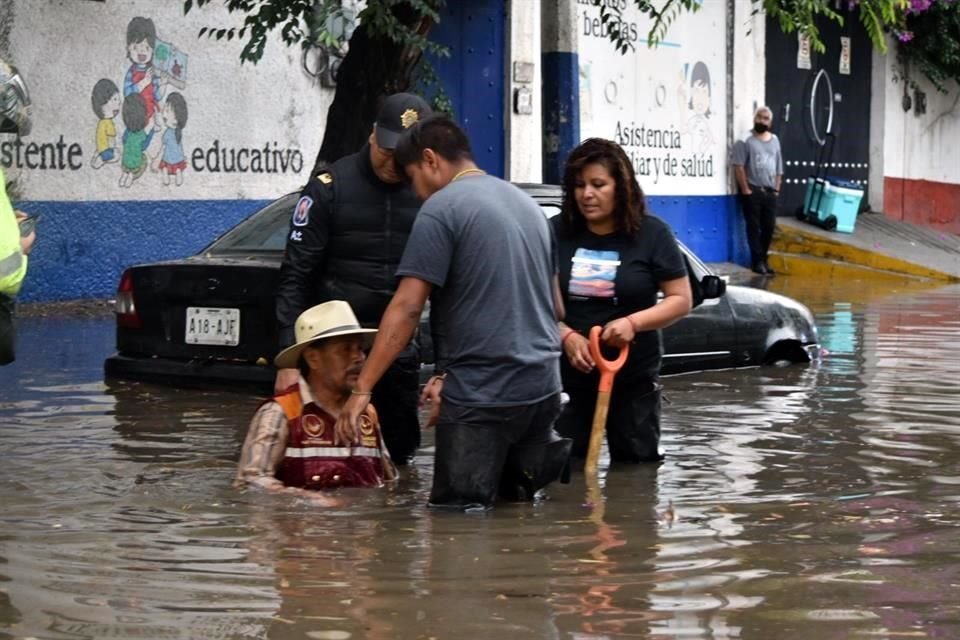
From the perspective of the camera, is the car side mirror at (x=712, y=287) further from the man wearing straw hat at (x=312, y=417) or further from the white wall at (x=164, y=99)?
the white wall at (x=164, y=99)

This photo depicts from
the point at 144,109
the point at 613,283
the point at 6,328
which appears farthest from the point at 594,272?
the point at 144,109

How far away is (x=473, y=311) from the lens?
674 centimetres

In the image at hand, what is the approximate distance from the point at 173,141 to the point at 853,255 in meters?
11.3

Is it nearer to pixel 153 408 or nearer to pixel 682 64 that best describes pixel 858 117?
pixel 682 64

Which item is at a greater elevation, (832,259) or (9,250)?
(9,250)

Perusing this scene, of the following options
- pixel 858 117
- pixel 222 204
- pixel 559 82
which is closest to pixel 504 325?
pixel 222 204

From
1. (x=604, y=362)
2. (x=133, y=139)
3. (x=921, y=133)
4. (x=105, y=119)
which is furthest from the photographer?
(x=921, y=133)

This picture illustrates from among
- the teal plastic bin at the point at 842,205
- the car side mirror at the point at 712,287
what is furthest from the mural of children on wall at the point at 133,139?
the teal plastic bin at the point at 842,205

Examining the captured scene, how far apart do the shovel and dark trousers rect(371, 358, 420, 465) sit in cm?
79

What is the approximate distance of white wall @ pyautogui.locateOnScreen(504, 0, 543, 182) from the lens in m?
20.9

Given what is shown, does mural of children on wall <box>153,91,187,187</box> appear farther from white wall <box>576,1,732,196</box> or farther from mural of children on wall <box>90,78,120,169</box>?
white wall <box>576,1,732,196</box>

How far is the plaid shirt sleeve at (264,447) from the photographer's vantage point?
702 cm

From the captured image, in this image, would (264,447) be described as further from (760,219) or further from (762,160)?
(762,160)

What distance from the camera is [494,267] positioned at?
6703 mm
